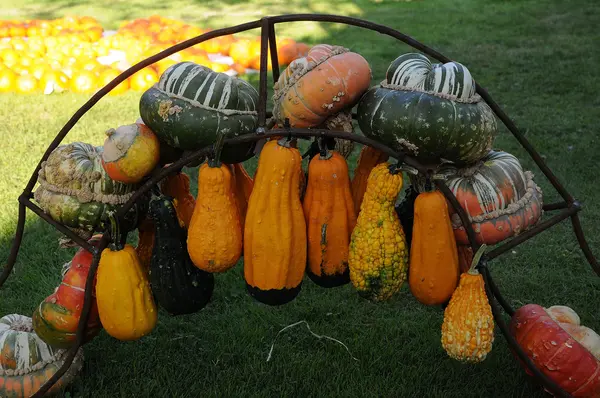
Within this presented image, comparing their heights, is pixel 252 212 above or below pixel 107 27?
above

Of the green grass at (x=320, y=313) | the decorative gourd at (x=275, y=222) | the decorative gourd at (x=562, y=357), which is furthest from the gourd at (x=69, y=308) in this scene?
the decorative gourd at (x=562, y=357)

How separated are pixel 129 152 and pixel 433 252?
115 centimetres

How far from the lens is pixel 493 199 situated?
91.3 inches

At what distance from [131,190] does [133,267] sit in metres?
0.31

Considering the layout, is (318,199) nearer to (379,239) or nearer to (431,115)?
(379,239)

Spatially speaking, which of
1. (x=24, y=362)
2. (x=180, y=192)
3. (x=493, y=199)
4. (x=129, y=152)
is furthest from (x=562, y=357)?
(x=24, y=362)

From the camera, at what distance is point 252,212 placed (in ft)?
7.54

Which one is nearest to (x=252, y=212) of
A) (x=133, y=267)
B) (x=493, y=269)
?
(x=133, y=267)

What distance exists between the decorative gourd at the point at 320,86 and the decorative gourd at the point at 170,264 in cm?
57

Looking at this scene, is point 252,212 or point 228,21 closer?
point 252,212

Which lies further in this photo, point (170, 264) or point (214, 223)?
point (170, 264)

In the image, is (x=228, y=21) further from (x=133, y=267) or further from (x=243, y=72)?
(x=133, y=267)

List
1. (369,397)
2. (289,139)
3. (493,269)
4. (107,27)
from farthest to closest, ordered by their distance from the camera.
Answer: (107,27) → (493,269) → (369,397) → (289,139)

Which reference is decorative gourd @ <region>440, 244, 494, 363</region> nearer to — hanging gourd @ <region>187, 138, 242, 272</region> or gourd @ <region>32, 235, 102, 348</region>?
hanging gourd @ <region>187, 138, 242, 272</region>
